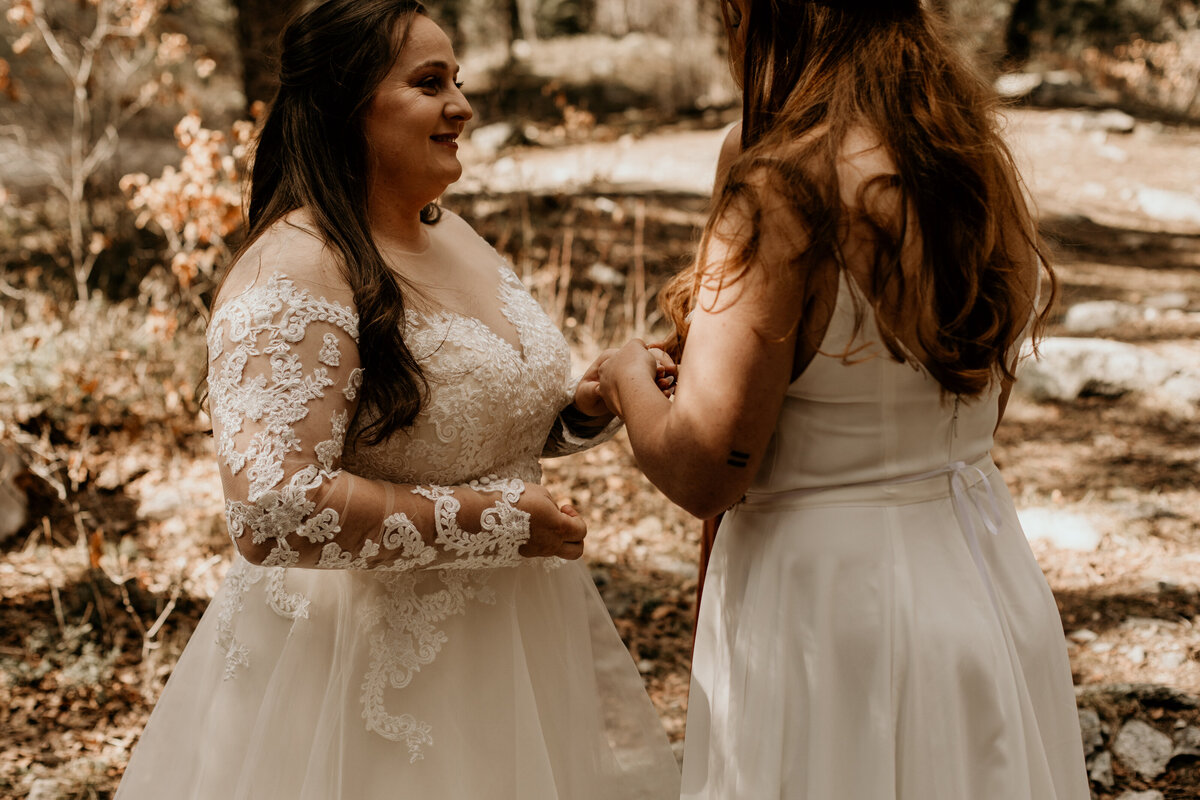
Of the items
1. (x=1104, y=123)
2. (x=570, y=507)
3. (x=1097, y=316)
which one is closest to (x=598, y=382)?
(x=570, y=507)

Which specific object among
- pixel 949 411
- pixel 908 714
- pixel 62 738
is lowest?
pixel 62 738

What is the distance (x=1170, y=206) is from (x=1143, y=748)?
9.54 metres

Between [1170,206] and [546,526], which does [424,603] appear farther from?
[1170,206]

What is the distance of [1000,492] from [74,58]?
7.69 metres

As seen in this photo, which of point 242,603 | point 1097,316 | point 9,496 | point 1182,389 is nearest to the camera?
point 242,603

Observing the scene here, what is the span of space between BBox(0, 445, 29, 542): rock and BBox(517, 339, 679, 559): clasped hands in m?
3.57

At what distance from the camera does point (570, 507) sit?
7.34 feet

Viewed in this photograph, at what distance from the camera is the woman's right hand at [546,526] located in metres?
2.12

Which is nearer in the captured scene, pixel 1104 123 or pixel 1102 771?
pixel 1102 771

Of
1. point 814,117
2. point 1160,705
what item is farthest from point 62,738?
point 1160,705

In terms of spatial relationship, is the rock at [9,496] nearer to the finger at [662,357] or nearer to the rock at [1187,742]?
the finger at [662,357]

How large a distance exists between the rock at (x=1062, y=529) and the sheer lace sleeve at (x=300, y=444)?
3700 mm

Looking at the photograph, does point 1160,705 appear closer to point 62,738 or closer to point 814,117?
point 814,117

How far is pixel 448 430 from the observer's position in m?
2.11
